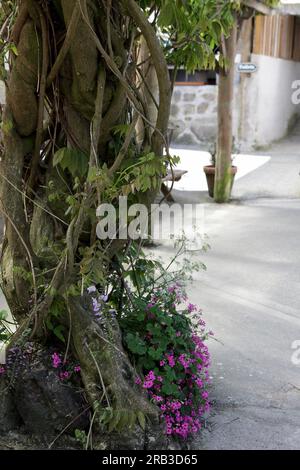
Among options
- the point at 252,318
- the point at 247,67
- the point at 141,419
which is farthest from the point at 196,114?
the point at 141,419

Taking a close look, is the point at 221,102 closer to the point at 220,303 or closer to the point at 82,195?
the point at 220,303

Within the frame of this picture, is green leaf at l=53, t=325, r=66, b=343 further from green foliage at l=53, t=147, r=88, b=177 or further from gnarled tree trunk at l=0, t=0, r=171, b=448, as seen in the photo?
green foliage at l=53, t=147, r=88, b=177

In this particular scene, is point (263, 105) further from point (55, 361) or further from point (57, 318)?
point (55, 361)

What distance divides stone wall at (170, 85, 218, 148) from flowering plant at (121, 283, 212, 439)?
419 inches

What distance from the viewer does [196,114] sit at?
13.4 meters

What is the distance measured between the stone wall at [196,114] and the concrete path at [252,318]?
5.31 meters

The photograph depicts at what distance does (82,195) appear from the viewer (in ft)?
7.50

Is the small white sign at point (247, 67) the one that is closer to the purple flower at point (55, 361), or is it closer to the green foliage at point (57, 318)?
the green foliage at point (57, 318)

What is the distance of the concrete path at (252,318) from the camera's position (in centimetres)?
280

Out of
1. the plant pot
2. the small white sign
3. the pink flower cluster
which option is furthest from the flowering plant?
the small white sign

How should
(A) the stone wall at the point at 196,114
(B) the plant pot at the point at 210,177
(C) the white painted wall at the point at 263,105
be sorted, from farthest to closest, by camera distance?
(A) the stone wall at the point at 196,114 < (C) the white painted wall at the point at 263,105 < (B) the plant pot at the point at 210,177

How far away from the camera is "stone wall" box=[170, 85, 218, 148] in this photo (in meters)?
13.2

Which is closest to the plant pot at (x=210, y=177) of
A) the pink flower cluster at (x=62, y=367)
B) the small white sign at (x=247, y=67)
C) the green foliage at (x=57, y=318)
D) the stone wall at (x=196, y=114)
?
the small white sign at (x=247, y=67)

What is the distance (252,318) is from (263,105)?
9327mm
